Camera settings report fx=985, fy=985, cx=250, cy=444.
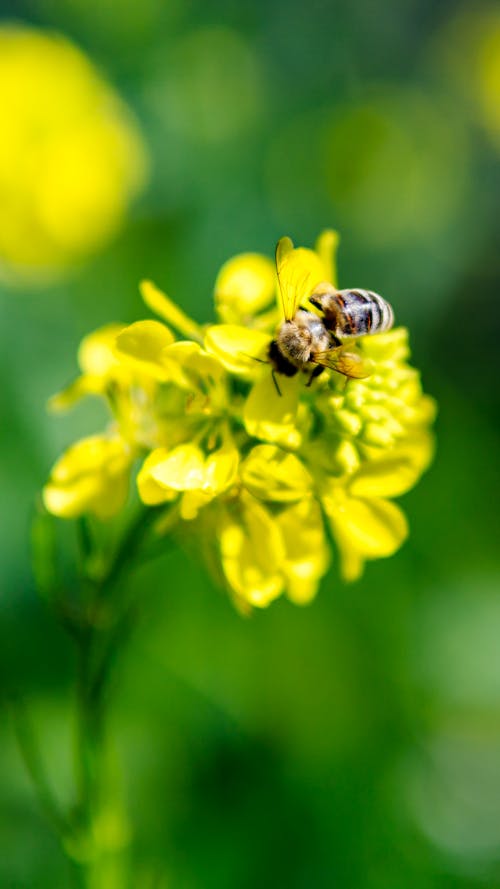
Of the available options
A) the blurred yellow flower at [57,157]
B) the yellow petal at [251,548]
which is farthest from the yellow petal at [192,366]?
the blurred yellow flower at [57,157]

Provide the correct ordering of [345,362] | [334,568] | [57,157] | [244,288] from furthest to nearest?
[57,157] → [334,568] → [244,288] → [345,362]

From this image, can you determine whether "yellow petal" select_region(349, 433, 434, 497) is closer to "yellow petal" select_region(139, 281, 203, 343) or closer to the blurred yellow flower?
"yellow petal" select_region(139, 281, 203, 343)

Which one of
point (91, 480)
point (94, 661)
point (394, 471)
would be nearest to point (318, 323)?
point (394, 471)

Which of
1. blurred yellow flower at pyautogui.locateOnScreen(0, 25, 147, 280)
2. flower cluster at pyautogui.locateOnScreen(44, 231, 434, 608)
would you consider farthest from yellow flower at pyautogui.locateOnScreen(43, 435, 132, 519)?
blurred yellow flower at pyautogui.locateOnScreen(0, 25, 147, 280)

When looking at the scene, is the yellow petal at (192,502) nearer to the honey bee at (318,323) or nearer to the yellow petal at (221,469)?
the yellow petal at (221,469)

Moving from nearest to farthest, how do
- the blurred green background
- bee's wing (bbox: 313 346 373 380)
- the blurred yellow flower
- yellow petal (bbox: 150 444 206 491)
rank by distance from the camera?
1. yellow petal (bbox: 150 444 206 491)
2. bee's wing (bbox: 313 346 373 380)
3. the blurred green background
4. the blurred yellow flower

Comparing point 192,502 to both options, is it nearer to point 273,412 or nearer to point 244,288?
point 273,412

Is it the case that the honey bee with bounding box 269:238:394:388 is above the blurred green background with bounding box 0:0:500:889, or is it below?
above
